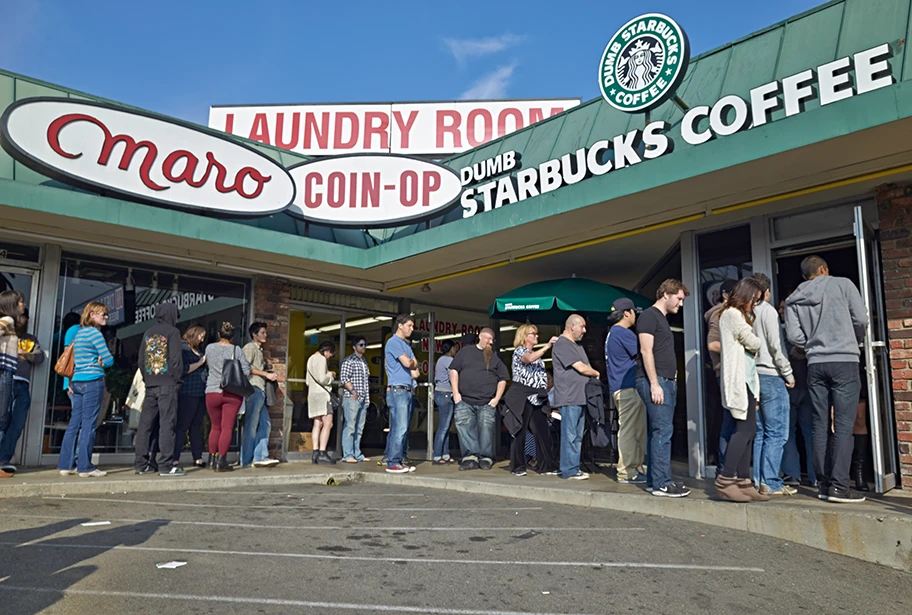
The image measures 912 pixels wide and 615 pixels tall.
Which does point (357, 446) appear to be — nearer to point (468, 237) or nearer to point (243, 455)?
point (243, 455)

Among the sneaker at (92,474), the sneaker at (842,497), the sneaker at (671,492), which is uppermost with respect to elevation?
the sneaker at (842,497)

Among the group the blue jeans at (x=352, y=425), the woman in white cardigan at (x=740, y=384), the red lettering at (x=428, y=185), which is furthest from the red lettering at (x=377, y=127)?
the woman in white cardigan at (x=740, y=384)

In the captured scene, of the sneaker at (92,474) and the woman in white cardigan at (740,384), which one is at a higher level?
the woman in white cardigan at (740,384)

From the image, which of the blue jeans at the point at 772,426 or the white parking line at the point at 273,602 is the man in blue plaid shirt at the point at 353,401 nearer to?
the blue jeans at the point at 772,426

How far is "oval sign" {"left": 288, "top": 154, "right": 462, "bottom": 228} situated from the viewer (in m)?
10.0

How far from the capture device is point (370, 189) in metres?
10.2

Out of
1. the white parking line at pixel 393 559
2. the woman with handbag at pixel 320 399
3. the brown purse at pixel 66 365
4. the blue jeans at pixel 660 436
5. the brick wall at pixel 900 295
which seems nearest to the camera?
the white parking line at pixel 393 559

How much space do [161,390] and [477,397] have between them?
3654mm

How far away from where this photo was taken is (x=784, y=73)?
6.86m

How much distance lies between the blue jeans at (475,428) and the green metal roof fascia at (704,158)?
211 cm

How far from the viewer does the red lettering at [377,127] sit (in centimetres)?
2083

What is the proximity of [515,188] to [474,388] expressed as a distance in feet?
8.44

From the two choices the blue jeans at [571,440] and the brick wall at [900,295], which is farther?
the blue jeans at [571,440]

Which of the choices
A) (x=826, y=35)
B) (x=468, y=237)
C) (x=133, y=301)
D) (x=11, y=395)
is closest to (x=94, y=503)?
(x=11, y=395)
